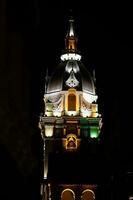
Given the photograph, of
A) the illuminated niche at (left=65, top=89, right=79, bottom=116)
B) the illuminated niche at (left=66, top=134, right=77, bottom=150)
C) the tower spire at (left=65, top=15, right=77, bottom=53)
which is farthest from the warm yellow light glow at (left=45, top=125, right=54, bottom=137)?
the tower spire at (left=65, top=15, right=77, bottom=53)

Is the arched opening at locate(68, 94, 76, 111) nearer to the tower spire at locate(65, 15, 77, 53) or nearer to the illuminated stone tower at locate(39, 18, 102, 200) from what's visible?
the illuminated stone tower at locate(39, 18, 102, 200)

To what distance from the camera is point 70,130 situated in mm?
73875

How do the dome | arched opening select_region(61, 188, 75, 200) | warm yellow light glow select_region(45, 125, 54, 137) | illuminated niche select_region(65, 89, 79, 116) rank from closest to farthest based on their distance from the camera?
arched opening select_region(61, 188, 75, 200) < warm yellow light glow select_region(45, 125, 54, 137) < illuminated niche select_region(65, 89, 79, 116) < the dome

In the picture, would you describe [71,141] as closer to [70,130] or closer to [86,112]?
[70,130]

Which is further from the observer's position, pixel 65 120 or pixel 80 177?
pixel 65 120

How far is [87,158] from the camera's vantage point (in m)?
69.1

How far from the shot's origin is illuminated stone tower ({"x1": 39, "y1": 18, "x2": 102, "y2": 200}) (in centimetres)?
6631

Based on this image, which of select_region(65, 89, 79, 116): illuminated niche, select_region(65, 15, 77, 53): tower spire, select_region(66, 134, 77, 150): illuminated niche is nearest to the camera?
select_region(66, 134, 77, 150): illuminated niche

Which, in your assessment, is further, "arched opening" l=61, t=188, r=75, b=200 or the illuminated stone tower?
the illuminated stone tower

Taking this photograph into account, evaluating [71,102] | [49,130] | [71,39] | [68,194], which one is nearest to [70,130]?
[49,130]

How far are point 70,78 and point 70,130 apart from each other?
6.76 m
